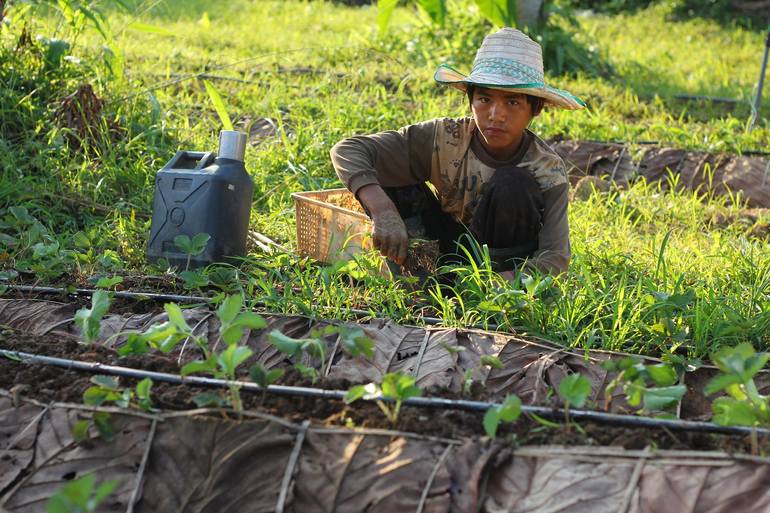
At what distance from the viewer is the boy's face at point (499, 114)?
3.24 meters

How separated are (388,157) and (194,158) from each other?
676 mm

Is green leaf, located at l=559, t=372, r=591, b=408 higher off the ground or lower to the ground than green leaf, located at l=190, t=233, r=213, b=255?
higher

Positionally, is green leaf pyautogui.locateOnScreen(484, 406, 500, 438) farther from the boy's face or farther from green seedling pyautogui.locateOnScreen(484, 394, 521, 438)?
the boy's face

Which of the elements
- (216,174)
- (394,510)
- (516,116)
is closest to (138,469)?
(394,510)

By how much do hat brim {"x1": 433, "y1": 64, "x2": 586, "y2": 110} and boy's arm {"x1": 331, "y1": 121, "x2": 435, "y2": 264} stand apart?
0.17 m

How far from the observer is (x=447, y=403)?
2.08 metres

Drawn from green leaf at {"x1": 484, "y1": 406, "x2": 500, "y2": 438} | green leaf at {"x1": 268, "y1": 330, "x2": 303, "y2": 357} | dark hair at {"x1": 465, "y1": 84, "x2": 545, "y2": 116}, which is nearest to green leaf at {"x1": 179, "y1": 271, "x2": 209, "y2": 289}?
green leaf at {"x1": 268, "y1": 330, "x2": 303, "y2": 357}

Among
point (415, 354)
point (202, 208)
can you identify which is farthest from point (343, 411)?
point (202, 208)

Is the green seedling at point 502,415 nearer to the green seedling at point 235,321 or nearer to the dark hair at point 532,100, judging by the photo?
the green seedling at point 235,321

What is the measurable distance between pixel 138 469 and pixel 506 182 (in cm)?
163

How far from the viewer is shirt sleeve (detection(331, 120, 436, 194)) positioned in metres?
3.29

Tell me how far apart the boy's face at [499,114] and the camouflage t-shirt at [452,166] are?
0.10 meters

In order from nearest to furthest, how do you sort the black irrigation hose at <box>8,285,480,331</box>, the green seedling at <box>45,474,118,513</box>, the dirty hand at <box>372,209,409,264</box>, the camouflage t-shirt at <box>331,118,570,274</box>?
the green seedling at <box>45,474,118,513</box>
the black irrigation hose at <box>8,285,480,331</box>
the dirty hand at <box>372,209,409,264</box>
the camouflage t-shirt at <box>331,118,570,274</box>

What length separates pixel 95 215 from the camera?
3934 mm
